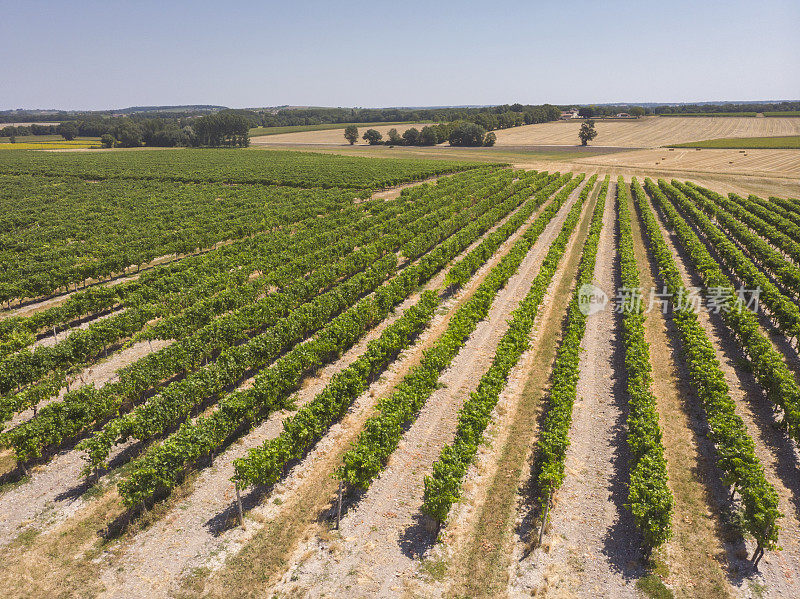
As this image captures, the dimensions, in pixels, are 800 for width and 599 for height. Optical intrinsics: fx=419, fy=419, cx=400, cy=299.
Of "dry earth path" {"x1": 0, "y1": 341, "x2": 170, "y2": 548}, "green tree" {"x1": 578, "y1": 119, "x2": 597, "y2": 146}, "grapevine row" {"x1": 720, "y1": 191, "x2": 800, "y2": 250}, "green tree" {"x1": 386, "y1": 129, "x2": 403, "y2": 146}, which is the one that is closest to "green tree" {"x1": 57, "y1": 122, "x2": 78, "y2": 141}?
"green tree" {"x1": 386, "y1": 129, "x2": 403, "y2": 146}

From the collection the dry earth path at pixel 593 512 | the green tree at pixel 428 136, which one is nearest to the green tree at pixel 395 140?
the green tree at pixel 428 136

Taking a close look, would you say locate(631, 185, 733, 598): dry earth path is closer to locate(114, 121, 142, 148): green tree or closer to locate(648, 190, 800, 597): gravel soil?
locate(648, 190, 800, 597): gravel soil

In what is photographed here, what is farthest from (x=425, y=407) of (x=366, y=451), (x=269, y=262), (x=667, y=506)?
(x=269, y=262)

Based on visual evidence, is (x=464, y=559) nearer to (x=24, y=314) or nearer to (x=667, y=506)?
(x=667, y=506)

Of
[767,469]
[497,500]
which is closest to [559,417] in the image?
[497,500]

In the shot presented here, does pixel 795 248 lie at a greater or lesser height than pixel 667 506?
greater

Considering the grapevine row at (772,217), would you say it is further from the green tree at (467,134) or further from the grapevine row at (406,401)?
the green tree at (467,134)

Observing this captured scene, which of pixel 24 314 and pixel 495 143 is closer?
pixel 24 314

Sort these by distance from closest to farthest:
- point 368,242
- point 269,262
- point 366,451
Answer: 1. point 366,451
2. point 269,262
3. point 368,242
